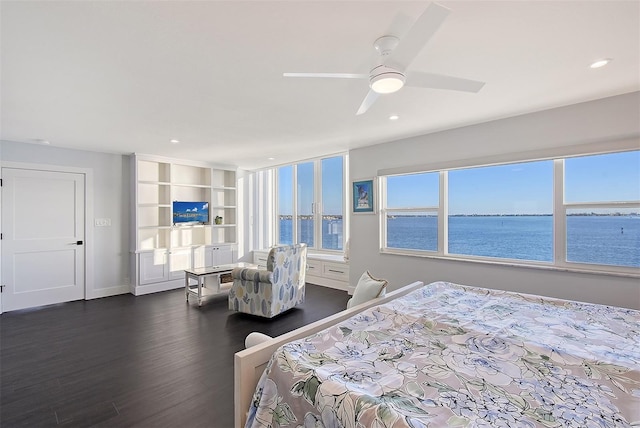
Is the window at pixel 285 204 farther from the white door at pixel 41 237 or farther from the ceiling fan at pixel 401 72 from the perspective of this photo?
the ceiling fan at pixel 401 72

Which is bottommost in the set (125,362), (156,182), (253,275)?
(125,362)

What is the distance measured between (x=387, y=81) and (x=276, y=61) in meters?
0.82

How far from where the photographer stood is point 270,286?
362cm

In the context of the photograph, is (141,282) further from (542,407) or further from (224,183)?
(542,407)

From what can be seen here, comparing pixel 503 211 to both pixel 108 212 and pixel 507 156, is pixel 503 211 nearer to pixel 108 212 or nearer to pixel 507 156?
pixel 507 156

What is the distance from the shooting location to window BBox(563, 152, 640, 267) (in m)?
2.79

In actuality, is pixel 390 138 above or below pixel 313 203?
above

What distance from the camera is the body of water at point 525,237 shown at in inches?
112

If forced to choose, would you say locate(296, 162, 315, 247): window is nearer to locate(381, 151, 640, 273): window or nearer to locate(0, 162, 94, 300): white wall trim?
locate(381, 151, 640, 273): window

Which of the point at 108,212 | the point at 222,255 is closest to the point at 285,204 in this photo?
the point at 222,255

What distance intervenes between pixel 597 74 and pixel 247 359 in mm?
3281

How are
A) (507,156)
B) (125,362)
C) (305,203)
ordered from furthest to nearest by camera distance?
(305,203)
(507,156)
(125,362)

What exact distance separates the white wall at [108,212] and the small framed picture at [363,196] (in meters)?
4.06

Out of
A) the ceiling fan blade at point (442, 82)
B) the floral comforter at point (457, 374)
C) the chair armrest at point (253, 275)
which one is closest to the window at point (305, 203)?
the chair armrest at point (253, 275)
